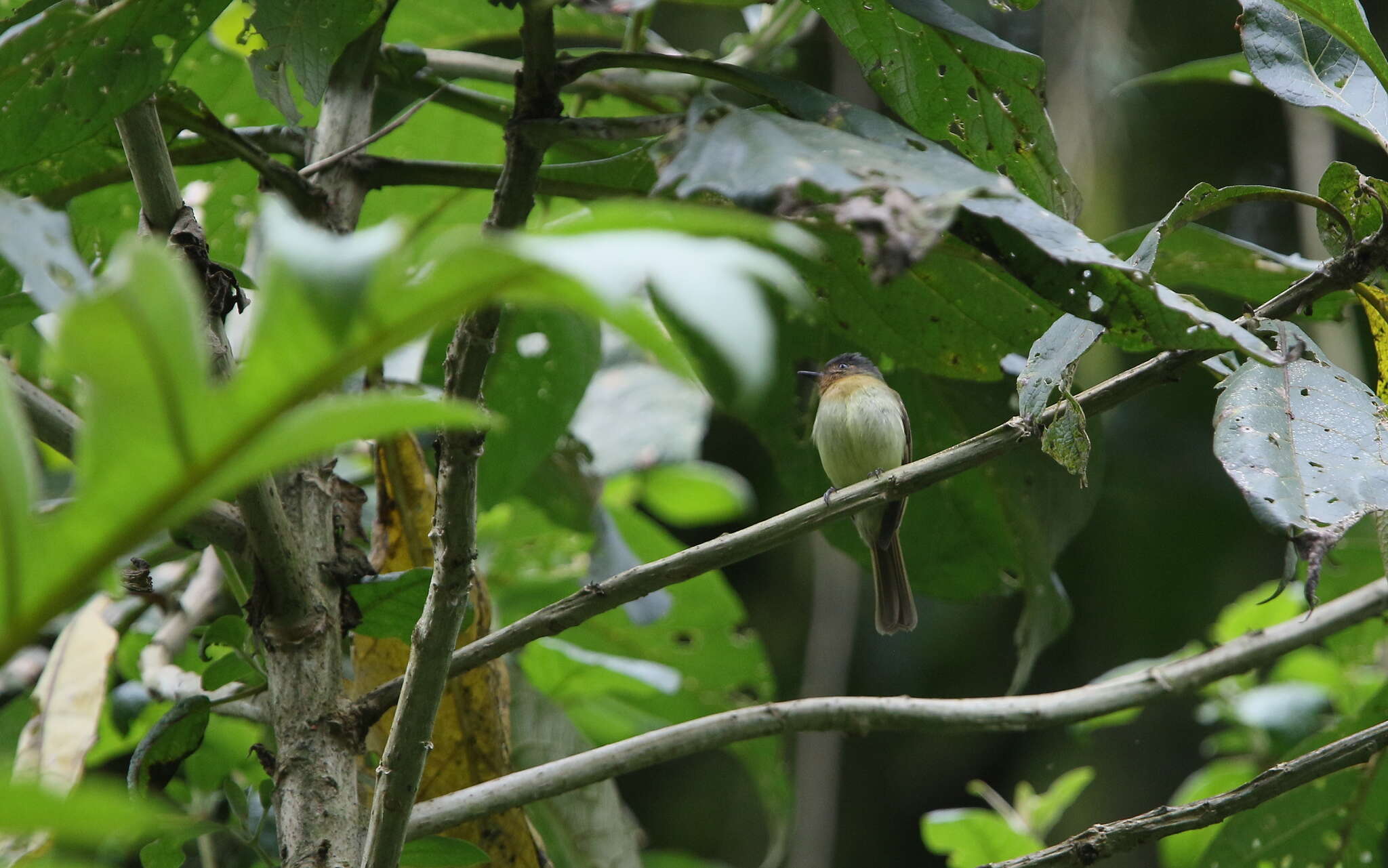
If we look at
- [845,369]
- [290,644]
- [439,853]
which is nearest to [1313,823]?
[439,853]

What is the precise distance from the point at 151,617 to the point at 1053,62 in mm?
3698

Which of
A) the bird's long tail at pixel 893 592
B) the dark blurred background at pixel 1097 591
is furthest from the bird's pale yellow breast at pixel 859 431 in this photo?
the dark blurred background at pixel 1097 591

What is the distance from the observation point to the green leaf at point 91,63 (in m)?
1.20

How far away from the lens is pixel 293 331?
0.47 m

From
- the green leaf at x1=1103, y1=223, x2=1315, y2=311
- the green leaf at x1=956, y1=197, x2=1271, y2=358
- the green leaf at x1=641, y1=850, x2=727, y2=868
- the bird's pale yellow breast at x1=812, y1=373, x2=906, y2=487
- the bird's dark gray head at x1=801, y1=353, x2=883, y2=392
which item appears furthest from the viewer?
the bird's dark gray head at x1=801, y1=353, x2=883, y2=392

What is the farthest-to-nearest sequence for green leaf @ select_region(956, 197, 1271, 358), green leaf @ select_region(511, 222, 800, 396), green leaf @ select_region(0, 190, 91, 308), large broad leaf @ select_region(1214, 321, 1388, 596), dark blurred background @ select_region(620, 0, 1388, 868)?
dark blurred background @ select_region(620, 0, 1388, 868) → large broad leaf @ select_region(1214, 321, 1388, 596) → green leaf @ select_region(956, 197, 1271, 358) → green leaf @ select_region(0, 190, 91, 308) → green leaf @ select_region(511, 222, 800, 396)

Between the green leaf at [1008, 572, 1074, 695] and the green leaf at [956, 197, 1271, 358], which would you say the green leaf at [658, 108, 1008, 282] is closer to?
the green leaf at [956, 197, 1271, 358]

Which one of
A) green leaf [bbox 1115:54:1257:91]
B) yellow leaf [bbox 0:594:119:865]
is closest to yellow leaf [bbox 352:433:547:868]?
yellow leaf [bbox 0:594:119:865]

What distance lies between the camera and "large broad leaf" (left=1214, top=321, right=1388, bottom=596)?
1.06 meters

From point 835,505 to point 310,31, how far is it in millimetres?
861

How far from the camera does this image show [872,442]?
356cm

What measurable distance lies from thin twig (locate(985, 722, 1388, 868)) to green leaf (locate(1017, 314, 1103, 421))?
489mm

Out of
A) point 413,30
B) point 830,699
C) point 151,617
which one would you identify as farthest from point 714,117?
point 151,617

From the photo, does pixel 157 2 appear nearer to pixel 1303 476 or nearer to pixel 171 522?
pixel 171 522
